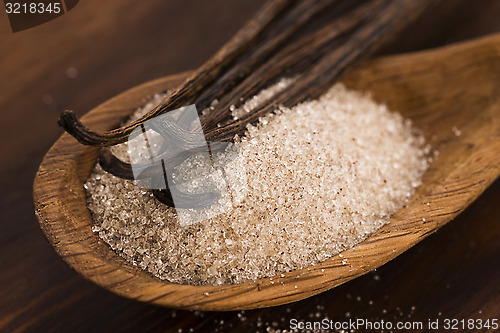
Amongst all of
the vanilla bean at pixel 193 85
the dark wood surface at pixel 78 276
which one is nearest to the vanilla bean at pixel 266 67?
the vanilla bean at pixel 193 85

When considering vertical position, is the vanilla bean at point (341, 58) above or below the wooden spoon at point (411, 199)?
above

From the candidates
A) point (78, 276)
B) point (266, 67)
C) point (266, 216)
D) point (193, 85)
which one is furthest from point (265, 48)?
point (78, 276)

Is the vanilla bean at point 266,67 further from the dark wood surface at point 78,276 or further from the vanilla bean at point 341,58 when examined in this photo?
the dark wood surface at point 78,276

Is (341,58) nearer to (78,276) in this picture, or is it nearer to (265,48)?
(265,48)

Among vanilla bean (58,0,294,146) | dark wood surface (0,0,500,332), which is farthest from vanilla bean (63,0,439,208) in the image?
dark wood surface (0,0,500,332)

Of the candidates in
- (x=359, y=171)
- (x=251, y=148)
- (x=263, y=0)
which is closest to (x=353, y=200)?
(x=359, y=171)
